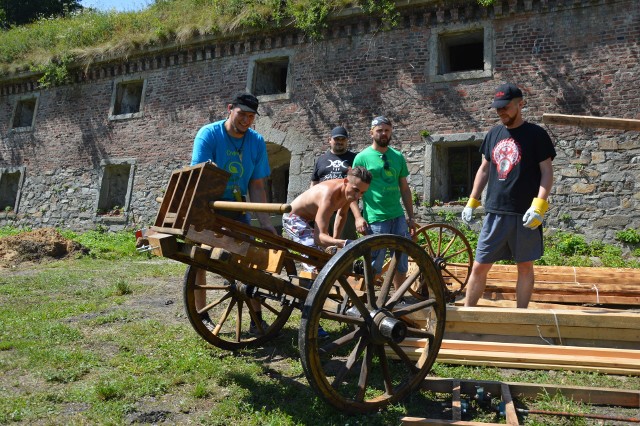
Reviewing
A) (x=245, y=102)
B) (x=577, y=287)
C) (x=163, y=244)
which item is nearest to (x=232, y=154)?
(x=245, y=102)

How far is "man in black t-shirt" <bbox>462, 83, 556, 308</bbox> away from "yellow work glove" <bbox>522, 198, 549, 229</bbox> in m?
0.12

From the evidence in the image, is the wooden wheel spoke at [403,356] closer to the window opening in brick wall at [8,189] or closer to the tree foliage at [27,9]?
the window opening in brick wall at [8,189]

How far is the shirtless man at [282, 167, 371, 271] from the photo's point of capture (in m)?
4.29

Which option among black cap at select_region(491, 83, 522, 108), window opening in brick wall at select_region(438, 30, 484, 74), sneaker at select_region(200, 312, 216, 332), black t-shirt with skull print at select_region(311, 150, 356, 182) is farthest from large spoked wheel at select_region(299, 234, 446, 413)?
window opening in brick wall at select_region(438, 30, 484, 74)

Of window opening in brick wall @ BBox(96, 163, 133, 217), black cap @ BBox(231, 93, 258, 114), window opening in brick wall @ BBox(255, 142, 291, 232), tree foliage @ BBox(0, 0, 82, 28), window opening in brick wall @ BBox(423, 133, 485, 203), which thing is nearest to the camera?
black cap @ BBox(231, 93, 258, 114)

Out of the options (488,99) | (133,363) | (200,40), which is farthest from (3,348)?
(200,40)

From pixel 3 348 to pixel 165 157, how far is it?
1015 centimetres

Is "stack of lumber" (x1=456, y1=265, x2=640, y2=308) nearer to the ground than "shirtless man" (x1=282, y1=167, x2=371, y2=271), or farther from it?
nearer to the ground

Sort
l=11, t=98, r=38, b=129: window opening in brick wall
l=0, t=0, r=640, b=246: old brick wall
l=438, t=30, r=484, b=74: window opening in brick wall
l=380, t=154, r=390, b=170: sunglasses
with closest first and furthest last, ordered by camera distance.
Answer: l=380, t=154, r=390, b=170: sunglasses
l=0, t=0, r=640, b=246: old brick wall
l=438, t=30, r=484, b=74: window opening in brick wall
l=11, t=98, r=38, b=129: window opening in brick wall

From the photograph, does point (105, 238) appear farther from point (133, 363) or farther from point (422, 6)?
point (133, 363)

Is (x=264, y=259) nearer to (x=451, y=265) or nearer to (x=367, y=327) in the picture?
(x=367, y=327)

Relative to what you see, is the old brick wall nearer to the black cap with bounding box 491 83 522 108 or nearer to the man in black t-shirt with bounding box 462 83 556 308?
the man in black t-shirt with bounding box 462 83 556 308

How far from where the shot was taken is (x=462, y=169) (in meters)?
11.1

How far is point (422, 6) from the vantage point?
10.9m
